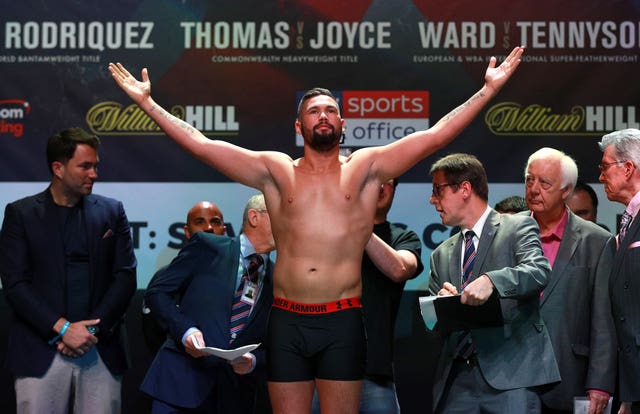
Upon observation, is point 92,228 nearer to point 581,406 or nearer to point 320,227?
point 320,227

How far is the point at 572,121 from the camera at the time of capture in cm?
572

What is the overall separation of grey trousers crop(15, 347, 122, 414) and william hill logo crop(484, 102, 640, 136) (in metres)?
2.78

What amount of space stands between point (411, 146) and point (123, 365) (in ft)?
6.59

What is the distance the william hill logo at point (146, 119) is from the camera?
5.84 metres

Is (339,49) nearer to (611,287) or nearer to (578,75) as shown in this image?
(578,75)

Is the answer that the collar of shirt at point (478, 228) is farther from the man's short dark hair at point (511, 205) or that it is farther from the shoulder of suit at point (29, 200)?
the shoulder of suit at point (29, 200)

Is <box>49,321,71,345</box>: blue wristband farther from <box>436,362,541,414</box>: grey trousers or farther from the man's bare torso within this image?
<box>436,362,541,414</box>: grey trousers

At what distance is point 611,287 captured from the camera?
4008 millimetres

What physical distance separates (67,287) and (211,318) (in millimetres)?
881

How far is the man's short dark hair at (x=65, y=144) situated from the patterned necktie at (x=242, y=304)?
1.12 m

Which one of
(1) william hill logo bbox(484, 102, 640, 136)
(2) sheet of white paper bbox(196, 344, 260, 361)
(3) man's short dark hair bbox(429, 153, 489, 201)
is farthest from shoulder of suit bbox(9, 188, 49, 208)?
(1) william hill logo bbox(484, 102, 640, 136)

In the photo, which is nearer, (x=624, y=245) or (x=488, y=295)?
(x=488, y=295)

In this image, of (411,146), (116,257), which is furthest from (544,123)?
(116,257)

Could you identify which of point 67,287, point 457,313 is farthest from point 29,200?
point 457,313
